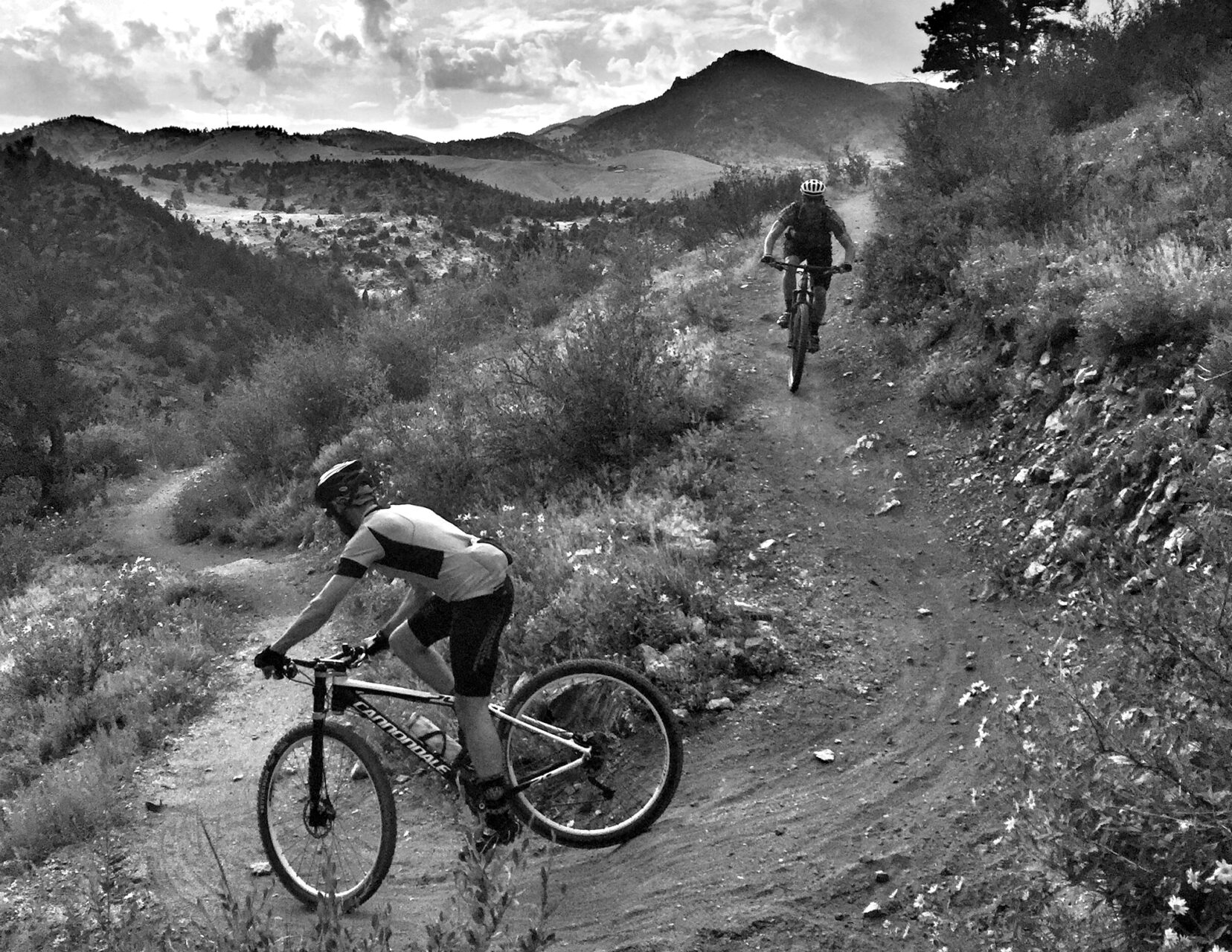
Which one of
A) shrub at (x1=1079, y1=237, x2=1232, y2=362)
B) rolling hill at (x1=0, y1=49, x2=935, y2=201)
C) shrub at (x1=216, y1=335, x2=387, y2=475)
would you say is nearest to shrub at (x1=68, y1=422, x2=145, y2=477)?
shrub at (x1=216, y1=335, x2=387, y2=475)

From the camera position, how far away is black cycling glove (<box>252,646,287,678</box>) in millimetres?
4375

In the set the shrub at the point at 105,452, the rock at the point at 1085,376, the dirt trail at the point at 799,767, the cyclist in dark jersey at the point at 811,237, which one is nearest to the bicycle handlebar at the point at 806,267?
the cyclist in dark jersey at the point at 811,237

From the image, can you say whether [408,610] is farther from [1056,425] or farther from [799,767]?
[1056,425]

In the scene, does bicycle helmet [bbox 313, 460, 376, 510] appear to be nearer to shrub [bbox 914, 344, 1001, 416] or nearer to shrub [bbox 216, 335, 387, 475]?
shrub [bbox 914, 344, 1001, 416]

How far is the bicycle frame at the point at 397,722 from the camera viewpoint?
4.73m

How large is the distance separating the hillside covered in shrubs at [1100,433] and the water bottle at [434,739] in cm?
271

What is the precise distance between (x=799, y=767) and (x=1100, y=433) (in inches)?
155

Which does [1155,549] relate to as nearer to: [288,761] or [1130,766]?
[1130,766]

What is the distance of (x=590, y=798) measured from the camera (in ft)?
16.9

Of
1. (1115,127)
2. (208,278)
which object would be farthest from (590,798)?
(208,278)

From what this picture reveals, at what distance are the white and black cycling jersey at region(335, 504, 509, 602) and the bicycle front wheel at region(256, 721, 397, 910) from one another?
0.91 m

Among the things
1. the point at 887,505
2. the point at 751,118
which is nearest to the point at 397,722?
the point at 887,505

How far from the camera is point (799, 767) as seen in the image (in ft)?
17.9

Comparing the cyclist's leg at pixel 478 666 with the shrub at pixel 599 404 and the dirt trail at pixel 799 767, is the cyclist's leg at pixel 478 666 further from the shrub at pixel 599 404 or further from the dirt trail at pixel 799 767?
the shrub at pixel 599 404
